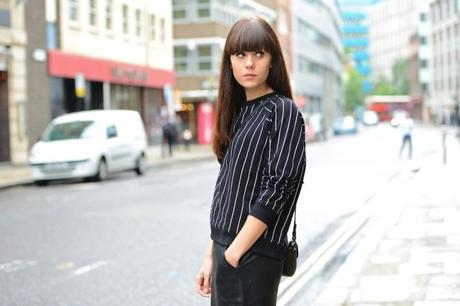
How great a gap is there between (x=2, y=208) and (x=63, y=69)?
62.2 ft

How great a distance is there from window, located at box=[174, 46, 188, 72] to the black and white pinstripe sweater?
175 ft

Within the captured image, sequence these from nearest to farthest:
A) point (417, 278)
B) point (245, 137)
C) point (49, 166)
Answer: point (245, 137)
point (417, 278)
point (49, 166)

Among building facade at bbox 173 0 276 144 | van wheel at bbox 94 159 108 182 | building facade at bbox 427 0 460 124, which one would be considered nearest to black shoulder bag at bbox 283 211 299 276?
van wheel at bbox 94 159 108 182

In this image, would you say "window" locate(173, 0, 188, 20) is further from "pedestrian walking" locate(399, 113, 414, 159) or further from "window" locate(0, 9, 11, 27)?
"window" locate(0, 9, 11, 27)

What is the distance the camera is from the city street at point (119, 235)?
7.14m

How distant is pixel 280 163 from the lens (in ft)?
9.27

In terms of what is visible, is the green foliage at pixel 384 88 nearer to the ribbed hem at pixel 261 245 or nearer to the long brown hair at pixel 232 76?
the long brown hair at pixel 232 76

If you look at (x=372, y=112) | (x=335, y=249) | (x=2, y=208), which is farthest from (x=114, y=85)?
(x=372, y=112)

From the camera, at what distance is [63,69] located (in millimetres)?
33344

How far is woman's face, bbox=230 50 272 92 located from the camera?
2963mm

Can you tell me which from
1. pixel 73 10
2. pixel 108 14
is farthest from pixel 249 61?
pixel 108 14

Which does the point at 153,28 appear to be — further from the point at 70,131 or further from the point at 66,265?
the point at 66,265

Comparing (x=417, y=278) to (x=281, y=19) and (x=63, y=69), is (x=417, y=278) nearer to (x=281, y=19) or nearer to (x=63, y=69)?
(x=63, y=69)

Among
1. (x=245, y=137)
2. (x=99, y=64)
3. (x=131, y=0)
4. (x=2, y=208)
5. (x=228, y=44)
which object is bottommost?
(x=2, y=208)
